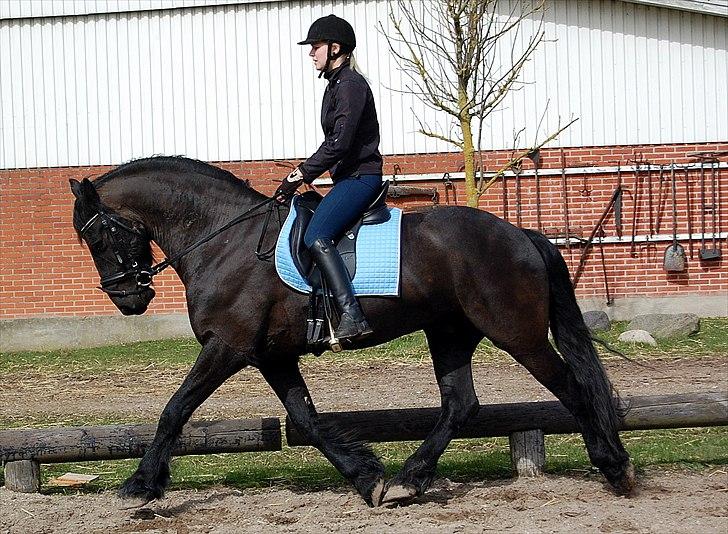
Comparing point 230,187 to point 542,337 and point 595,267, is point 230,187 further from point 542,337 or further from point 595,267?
point 595,267

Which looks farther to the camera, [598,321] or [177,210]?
[598,321]

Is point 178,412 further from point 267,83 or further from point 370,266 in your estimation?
point 267,83

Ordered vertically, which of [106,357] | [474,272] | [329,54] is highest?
[329,54]

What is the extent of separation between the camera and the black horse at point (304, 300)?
640cm

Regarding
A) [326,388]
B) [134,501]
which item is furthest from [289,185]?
[326,388]

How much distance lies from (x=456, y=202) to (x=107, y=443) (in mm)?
10510

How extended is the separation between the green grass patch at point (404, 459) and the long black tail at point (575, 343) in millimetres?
955

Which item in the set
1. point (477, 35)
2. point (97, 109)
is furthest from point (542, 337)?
point (97, 109)

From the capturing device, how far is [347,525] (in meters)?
6.21

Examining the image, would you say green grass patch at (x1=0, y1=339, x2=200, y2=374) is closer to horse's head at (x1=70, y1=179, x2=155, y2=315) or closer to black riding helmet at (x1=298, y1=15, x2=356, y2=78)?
horse's head at (x1=70, y1=179, x2=155, y2=315)

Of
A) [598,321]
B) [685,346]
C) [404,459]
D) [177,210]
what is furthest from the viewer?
[598,321]

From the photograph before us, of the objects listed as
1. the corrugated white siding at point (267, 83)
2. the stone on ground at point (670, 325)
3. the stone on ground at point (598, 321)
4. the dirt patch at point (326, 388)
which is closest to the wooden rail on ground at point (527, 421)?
the dirt patch at point (326, 388)

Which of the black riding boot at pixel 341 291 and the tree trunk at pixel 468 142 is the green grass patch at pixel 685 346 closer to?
the tree trunk at pixel 468 142

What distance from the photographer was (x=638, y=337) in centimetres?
1414
